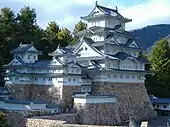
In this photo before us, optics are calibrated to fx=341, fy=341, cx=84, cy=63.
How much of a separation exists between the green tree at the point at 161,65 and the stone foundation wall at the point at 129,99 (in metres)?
6.99

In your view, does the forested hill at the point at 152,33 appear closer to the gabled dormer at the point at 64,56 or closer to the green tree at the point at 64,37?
the green tree at the point at 64,37

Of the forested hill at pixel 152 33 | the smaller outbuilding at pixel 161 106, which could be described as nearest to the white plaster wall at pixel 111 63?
the smaller outbuilding at pixel 161 106

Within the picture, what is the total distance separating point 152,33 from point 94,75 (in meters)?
75.4

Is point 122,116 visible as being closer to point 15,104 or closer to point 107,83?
point 107,83

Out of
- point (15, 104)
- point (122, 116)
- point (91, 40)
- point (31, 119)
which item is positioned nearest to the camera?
point (31, 119)

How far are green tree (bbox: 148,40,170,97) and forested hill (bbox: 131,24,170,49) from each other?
174 feet

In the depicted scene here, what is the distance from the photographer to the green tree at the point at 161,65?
4016 centimetres

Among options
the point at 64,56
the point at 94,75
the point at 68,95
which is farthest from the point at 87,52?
the point at 68,95

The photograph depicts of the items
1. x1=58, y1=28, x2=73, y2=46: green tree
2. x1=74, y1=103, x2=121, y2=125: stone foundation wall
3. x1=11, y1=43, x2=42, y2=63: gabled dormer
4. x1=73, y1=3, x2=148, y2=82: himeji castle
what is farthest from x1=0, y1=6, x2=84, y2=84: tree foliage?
x1=74, y1=103, x2=121, y2=125: stone foundation wall

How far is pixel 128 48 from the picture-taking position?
33.5 meters

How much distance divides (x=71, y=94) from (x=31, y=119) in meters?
6.24

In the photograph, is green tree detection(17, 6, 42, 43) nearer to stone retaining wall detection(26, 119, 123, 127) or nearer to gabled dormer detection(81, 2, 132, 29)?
gabled dormer detection(81, 2, 132, 29)

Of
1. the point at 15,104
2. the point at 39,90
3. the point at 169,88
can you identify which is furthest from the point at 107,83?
the point at 169,88

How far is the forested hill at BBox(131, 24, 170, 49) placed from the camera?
3750 inches
